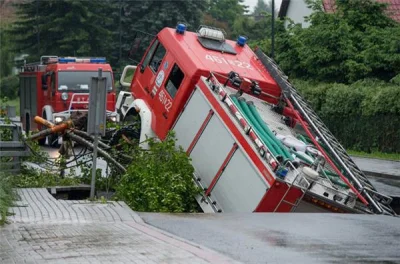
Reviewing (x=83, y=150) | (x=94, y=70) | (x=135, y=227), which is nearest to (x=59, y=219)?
(x=135, y=227)

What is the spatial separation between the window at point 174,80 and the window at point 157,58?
1002 millimetres

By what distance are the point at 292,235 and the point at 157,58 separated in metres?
7.70

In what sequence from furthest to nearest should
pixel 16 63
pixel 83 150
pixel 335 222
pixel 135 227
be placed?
pixel 16 63, pixel 83 150, pixel 335 222, pixel 135 227

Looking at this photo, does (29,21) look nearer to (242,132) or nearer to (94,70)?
(94,70)

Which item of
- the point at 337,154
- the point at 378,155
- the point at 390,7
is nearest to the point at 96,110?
the point at 337,154

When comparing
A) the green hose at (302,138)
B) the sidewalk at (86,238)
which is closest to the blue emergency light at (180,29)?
the green hose at (302,138)

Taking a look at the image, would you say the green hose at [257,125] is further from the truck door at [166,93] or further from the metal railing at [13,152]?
the metal railing at [13,152]

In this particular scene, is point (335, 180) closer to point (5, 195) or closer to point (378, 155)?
point (5, 195)

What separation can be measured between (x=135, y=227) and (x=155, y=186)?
2.81 m

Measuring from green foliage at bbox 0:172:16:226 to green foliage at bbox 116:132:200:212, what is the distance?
1897 millimetres

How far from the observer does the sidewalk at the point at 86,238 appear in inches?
310

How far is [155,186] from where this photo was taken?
1270 centimetres

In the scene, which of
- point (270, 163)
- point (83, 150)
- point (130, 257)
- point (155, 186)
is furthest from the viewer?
point (83, 150)

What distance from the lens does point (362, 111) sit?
2938 centimetres
